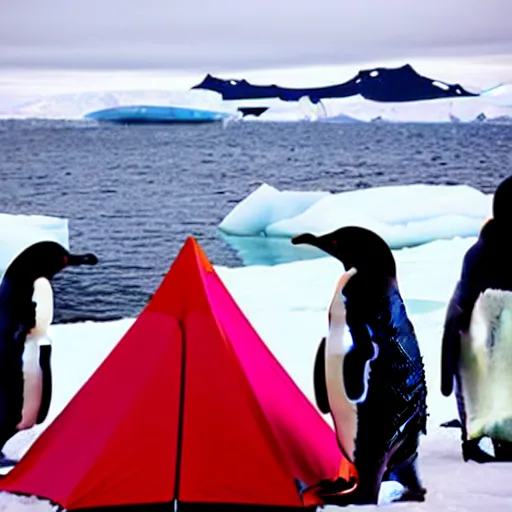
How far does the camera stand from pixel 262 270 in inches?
158

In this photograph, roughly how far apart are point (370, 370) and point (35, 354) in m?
0.60

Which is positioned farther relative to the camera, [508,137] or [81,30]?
[508,137]

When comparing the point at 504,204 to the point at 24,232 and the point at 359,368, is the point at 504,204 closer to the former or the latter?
the point at 359,368

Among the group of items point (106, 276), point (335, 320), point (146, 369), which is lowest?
point (106, 276)

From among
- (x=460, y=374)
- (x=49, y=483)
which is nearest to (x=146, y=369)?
(x=49, y=483)

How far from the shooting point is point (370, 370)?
153cm

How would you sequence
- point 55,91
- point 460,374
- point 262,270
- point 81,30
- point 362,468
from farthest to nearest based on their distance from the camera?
point 262,270, point 55,91, point 81,30, point 460,374, point 362,468

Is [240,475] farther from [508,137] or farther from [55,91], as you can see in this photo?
[508,137]

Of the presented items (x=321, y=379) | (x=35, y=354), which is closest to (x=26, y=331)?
(x=35, y=354)

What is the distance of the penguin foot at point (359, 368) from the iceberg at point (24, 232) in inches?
73.1

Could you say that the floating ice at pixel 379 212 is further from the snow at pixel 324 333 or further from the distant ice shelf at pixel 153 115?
the distant ice shelf at pixel 153 115

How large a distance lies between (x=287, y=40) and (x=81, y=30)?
0.67 meters

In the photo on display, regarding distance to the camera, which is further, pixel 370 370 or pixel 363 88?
pixel 363 88

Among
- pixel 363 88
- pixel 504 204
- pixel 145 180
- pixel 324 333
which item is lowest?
pixel 324 333
